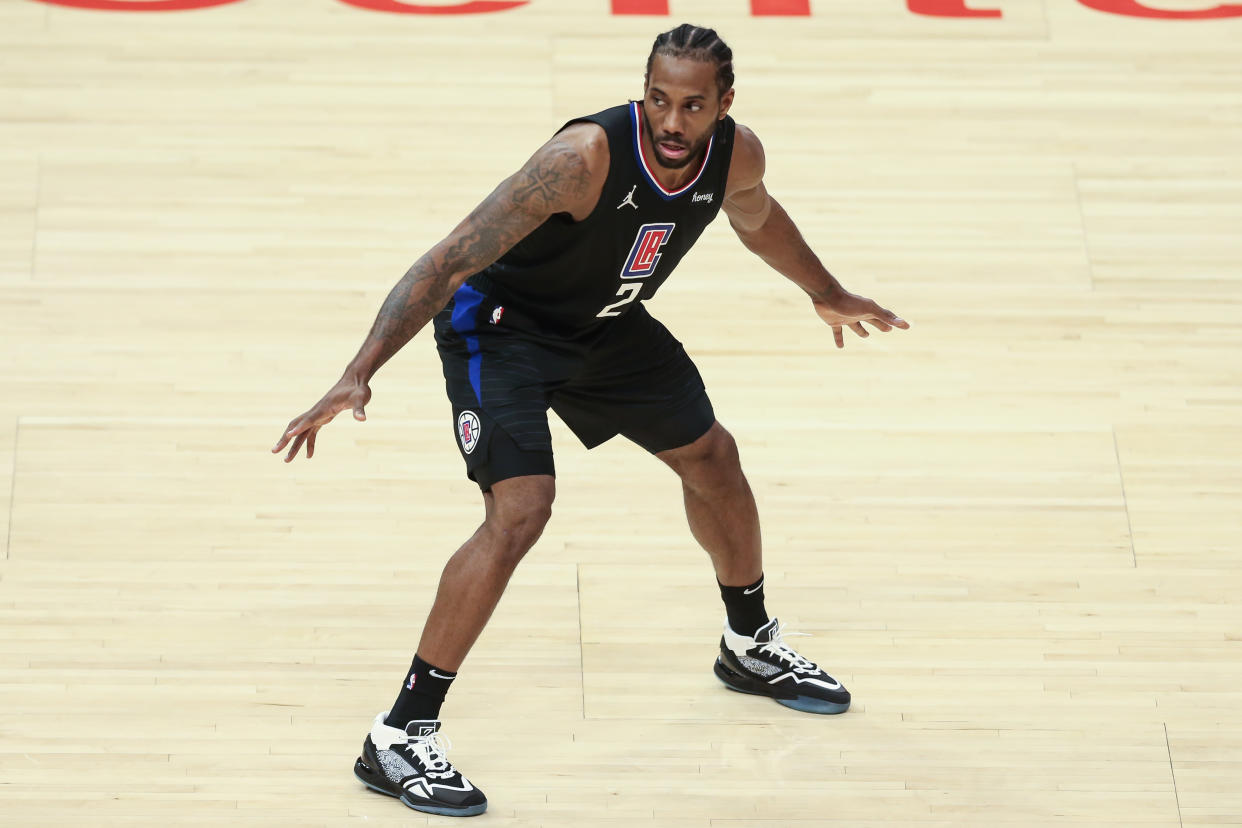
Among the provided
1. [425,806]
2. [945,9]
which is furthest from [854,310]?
[945,9]

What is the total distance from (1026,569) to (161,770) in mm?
1952

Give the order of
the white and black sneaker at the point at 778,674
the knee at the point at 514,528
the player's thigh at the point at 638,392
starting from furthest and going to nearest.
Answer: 1. the white and black sneaker at the point at 778,674
2. the player's thigh at the point at 638,392
3. the knee at the point at 514,528

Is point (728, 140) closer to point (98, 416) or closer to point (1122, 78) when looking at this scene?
point (98, 416)

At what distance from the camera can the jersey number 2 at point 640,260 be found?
3.05 meters

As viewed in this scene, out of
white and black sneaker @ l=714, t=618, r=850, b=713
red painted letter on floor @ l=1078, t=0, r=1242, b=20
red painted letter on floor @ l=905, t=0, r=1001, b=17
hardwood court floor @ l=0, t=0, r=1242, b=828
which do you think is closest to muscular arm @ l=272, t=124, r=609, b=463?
hardwood court floor @ l=0, t=0, r=1242, b=828

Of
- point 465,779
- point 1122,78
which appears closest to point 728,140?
point 465,779

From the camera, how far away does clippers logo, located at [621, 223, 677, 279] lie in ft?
9.99

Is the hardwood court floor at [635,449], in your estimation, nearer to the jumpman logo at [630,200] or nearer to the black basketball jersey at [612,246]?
the black basketball jersey at [612,246]

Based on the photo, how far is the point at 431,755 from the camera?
10.3 feet

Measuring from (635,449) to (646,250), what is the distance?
1.16 m

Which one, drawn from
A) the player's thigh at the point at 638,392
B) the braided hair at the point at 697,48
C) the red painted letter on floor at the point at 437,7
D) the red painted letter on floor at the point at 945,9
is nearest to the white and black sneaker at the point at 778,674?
the player's thigh at the point at 638,392

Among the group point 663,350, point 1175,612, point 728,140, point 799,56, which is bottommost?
point 1175,612

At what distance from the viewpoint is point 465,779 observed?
3148 mm

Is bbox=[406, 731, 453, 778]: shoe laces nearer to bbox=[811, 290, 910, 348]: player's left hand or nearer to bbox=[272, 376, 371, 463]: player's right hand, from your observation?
bbox=[272, 376, 371, 463]: player's right hand
